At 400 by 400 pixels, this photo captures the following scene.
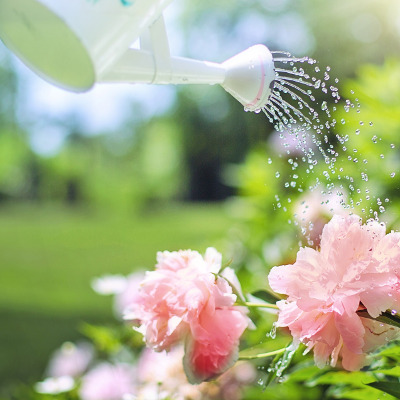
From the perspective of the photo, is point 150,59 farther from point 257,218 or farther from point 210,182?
point 210,182

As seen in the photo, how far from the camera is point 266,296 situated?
0.62m

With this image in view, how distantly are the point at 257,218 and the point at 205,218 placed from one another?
10.4 meters

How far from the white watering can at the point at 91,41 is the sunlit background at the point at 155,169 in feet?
0.11

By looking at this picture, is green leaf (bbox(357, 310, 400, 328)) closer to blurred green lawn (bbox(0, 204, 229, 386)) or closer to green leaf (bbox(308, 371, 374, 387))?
green leaf (bbox(308, 371, 374, 387))

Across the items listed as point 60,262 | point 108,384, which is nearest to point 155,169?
point 60,262

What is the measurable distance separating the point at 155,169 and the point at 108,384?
1822cm

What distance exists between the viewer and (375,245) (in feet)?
1.67

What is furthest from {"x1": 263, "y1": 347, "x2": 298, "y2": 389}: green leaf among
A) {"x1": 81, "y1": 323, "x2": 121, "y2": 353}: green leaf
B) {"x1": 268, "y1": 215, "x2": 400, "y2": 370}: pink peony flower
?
{"x1": 81, "y1": 323, "x2": 121, "y2": 353}: green leaf

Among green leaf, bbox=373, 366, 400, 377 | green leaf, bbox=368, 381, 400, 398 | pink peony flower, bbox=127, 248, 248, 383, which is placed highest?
pink peony flower, bbox=127, 248, 248, 383

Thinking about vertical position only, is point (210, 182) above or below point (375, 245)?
above

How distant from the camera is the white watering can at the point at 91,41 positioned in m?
0.39

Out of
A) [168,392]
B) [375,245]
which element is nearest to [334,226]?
[375,245]

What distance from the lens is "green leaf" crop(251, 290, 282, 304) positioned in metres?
0.62

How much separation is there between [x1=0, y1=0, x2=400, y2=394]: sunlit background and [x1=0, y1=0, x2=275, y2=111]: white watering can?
3cm
